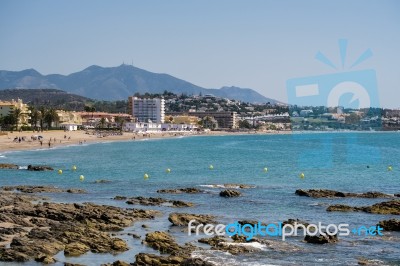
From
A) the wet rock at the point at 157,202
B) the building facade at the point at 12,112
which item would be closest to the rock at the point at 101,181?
the wet rock at the point at 157,202

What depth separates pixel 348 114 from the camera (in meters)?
185

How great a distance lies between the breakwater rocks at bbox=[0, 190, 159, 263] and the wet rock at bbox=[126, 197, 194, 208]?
3.46 m

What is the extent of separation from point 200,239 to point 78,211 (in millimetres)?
7164

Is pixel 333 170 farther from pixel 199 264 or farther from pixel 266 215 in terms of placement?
pixel 199 264

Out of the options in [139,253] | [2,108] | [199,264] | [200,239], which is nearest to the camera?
[199,264]

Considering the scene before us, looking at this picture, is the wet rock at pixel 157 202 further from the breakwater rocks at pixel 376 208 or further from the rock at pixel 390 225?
the rock at pixel 390 225

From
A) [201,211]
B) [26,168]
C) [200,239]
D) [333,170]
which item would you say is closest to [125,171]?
[26,168]

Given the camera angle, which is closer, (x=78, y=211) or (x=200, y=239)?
(x=200, y=239)

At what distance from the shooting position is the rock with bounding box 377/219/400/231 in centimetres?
2597

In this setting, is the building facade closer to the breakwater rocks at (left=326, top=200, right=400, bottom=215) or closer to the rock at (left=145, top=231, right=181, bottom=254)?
the breakwater rocks at (left=326, top=200, right=400, bottom=215)

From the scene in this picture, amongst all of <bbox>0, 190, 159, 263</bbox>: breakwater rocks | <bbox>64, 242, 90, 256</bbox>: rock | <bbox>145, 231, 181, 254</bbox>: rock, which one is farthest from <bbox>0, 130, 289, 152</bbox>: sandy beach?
<bbox>64, 242, 90, 256</bbox>: rock

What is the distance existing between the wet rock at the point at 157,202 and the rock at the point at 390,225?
11124 mm

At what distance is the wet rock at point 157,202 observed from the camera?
3277 centimetres

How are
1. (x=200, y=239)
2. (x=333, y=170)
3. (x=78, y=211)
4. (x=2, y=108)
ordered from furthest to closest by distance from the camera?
(x=2, y=108), (x=333, y=170), (x=78, y=211), (x=200, y=239)
